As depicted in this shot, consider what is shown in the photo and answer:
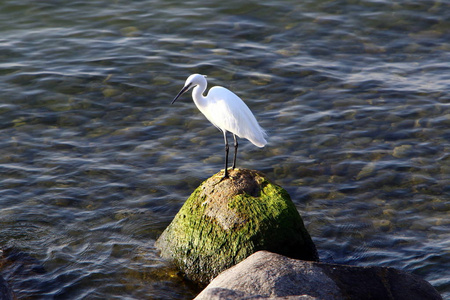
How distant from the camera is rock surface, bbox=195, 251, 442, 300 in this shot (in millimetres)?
4713

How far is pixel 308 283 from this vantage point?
491 cm

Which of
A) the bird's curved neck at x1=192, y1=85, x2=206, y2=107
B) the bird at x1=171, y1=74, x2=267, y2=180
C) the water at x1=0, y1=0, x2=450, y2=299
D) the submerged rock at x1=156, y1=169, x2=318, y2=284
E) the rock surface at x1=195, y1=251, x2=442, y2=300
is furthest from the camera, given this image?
the water at x1=0, y1=0, x2=450, y2=299

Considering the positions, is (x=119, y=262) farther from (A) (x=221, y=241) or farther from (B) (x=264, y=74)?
(B) (x=264, y=74)

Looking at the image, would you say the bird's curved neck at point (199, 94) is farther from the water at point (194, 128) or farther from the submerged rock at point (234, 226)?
the water at point (194, 128)

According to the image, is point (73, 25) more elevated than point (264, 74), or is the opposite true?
point (73, 25)

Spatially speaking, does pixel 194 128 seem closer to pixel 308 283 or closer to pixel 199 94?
pixel 199 94

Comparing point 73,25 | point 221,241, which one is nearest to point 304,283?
point 221,241

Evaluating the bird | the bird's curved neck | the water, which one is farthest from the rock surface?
the bird's curved neck

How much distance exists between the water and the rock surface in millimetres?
1368

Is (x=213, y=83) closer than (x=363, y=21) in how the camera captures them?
Yes

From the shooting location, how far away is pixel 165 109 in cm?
1041

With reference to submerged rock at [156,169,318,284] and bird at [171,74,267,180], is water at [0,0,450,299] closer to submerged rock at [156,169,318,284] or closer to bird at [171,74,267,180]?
submerged rock at [156,169,318,284]

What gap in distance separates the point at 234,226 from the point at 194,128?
399cm

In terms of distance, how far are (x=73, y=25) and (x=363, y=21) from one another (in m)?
6.62
